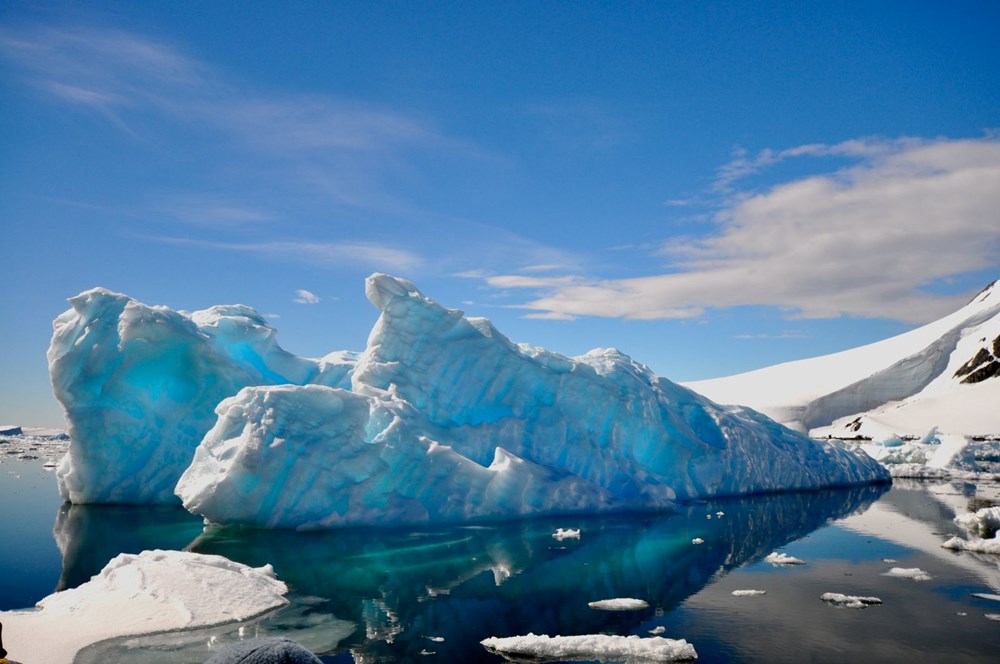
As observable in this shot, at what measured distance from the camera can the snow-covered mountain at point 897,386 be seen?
143 ft

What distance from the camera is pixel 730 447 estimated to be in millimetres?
21422

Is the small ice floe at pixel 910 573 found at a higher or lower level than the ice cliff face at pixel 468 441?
lower

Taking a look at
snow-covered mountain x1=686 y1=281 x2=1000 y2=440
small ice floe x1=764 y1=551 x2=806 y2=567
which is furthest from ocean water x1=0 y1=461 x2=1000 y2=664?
snow-covered mountain x1=686 y1=281 x2=1000 y2=440

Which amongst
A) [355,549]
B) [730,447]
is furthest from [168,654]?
[730,447]

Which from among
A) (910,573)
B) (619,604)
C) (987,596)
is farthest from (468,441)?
(987,596)

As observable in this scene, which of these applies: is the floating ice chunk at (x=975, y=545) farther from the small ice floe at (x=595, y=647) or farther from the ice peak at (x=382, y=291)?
the ice peak at (x=382, y=291)

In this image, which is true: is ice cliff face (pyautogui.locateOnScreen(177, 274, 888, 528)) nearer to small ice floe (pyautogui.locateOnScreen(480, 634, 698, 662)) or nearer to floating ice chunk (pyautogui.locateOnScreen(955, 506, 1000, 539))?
floating ice chunk (pyautogui.locateOnScreen(955, 506, 1000, 539))

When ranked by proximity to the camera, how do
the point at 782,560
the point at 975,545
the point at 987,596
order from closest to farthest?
1. the point at 987,596
2. the point at 782,560
3. the point at 975,545

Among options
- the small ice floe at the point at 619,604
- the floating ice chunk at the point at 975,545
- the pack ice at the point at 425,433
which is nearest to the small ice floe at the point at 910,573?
the floating ice chunk at the point at 975,545

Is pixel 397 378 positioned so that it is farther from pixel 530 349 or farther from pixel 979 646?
pixel 979 646

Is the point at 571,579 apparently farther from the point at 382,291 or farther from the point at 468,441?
the point at 382,291

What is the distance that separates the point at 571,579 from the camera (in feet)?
36.0

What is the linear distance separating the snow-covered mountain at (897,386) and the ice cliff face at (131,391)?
3351 cm

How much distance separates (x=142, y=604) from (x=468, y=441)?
9793mm
